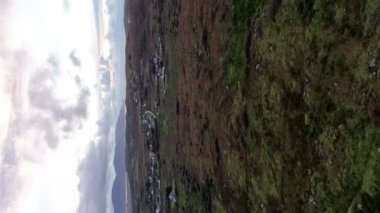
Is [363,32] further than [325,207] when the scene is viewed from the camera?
No

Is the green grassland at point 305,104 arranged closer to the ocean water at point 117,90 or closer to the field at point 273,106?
the field at point 273,106

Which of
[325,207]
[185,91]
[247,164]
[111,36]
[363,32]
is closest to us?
[363,32]

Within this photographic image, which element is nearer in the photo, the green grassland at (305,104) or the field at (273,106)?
the green grassland at (305,104)

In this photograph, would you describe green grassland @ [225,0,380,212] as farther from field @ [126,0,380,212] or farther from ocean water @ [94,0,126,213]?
ocean water @ [94,0,126,213]

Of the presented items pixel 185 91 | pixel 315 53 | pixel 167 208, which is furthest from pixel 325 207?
pixel 167 208

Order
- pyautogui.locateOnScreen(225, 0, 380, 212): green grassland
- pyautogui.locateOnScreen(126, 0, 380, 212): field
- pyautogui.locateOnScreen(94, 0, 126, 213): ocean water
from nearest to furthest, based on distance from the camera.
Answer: pyautogui.locateOnScreen(225, 0, 380, 212): green grassland
pyautogui.locateOnScreen(126, 0, 380, 212): field
pyautogui.locateOnScreen(94, 0, 126, 213): ocean water

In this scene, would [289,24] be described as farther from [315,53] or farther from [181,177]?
[181,177]

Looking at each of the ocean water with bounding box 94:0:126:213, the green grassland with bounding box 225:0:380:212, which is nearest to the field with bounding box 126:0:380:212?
the green grassland with bounding box 225:0:380:212

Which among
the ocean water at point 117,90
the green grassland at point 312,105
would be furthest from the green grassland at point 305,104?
the ocean water at point 117,90
